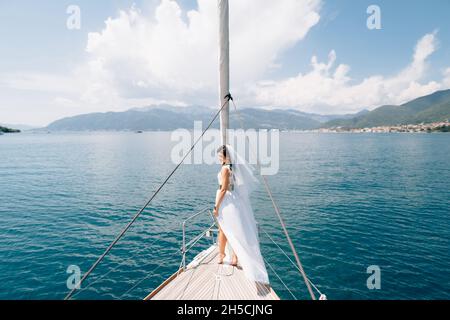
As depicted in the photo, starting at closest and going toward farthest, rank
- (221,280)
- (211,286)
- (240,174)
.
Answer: (211,286) < (221,280) < (240,174)

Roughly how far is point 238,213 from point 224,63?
3.96 m

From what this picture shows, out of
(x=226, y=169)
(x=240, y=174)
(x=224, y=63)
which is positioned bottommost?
(x=240, y=174)

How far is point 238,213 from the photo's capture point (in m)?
6.45

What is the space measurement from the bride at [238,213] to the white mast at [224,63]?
745 millimetres

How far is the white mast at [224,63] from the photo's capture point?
572 centimetres

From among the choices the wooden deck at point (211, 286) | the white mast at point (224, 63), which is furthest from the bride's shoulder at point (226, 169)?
the wooden deck at point (211, 286)

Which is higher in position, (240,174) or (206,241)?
(240,174)
